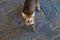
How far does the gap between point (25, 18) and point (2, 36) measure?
1.02ft

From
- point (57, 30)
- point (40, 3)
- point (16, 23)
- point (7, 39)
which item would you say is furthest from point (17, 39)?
point (40, 3)

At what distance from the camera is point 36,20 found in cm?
172

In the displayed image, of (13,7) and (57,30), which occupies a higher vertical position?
(13,7)

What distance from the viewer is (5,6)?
1.86 meters

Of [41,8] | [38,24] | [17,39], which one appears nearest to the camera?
[17,39]

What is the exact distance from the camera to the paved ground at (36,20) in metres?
1.60

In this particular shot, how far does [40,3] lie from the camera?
6.20 ft

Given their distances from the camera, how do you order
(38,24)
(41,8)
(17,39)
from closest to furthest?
(17,39)
(38,24)
(41,8)

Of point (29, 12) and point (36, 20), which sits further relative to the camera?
point (36, 20)

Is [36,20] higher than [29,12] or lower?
lower

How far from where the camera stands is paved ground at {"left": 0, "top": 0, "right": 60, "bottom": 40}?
160 cm

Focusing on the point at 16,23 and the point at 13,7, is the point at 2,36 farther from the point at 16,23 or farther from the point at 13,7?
the point at 13,7

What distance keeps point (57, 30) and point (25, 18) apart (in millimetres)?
362

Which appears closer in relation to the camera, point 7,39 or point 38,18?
point 7,39
